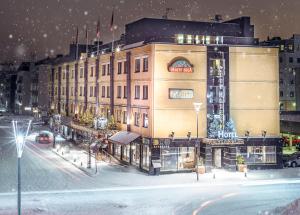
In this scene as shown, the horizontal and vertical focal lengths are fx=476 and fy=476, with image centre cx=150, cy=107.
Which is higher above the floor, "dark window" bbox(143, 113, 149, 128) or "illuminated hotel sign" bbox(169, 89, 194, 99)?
"illuminated hotel sign" bbox(169, 89, 194, 99)

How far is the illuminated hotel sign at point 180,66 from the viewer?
144 feet

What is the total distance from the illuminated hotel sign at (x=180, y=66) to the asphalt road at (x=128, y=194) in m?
9.68

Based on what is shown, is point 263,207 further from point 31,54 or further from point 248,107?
point 31,54

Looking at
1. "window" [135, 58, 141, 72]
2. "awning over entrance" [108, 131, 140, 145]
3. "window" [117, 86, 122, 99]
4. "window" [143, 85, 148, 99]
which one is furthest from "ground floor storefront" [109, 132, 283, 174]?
"window" [135, 58, 141, 72]

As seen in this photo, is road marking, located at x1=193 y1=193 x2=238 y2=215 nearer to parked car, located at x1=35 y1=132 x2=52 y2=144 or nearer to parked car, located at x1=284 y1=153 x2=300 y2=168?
parked car, located at x1=284 y1=153 x2=300 y2=168

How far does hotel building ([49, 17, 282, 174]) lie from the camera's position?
43906 mm

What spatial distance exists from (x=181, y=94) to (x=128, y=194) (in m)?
13.9

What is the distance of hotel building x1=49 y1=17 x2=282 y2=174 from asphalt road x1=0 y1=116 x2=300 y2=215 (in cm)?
331

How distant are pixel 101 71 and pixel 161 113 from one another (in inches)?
698

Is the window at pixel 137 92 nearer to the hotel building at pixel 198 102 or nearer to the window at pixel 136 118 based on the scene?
the hotel building at pixel 198 102

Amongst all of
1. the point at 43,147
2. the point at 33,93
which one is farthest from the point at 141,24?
the point at 33,93

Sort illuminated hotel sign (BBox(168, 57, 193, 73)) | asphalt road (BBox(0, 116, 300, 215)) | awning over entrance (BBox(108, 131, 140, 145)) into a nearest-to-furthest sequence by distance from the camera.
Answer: asphalt road (BBox(0, 116, 300, 215)) < illuminated hotel sign (BBox(168, 57, 193, 73)) < awning over entrance (BBox(108, 131, 140, 145))

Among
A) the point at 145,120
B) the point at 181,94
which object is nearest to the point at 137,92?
the point at 145,120

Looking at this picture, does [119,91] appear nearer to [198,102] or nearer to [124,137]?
[124,137]
